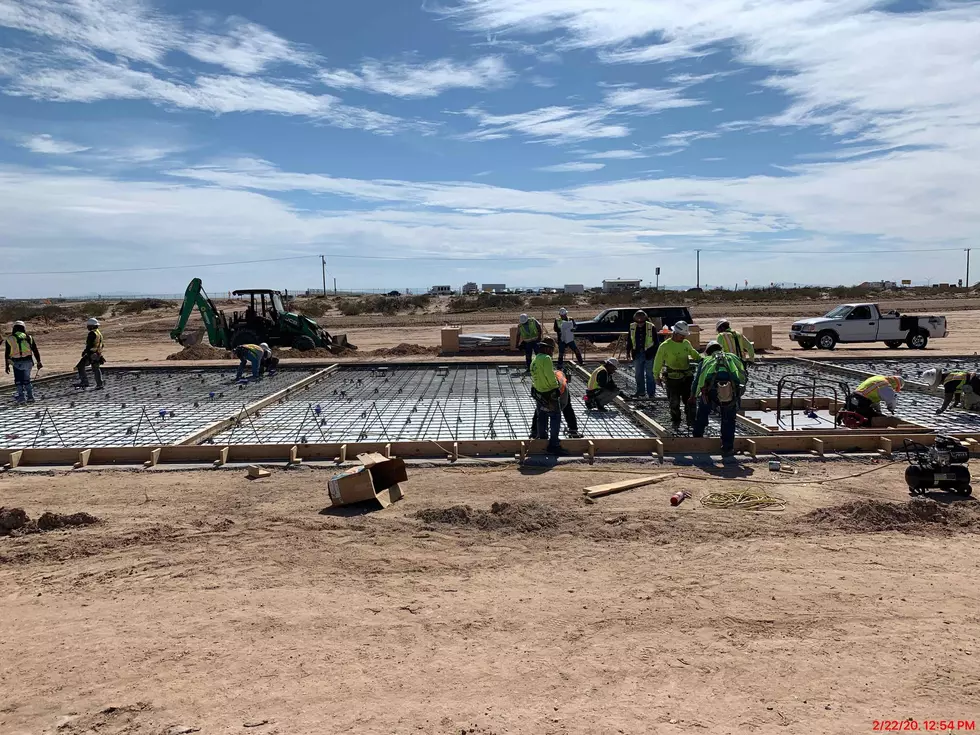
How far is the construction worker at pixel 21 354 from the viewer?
34.3ft

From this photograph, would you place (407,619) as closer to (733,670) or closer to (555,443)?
(733,670)

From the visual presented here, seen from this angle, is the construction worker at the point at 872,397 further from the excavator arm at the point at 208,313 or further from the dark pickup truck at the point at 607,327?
the excavator arm at the point at 208,313

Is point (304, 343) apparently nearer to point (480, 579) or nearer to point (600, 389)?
point (600, 389)

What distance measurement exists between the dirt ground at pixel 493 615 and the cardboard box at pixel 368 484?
0.70 feet

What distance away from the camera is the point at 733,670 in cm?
340

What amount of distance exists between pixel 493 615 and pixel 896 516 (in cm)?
348

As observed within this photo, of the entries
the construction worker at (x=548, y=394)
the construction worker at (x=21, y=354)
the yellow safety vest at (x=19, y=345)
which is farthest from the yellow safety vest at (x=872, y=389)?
the yellow safety vest at (x=19, y=345)

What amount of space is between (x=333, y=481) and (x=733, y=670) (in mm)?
3607

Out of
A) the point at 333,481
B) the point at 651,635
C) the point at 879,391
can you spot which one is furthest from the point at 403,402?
the point at 651,635

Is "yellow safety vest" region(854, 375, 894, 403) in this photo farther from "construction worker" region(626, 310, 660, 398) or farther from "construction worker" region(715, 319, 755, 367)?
"construction worker" region(626, 310, 660, 398)

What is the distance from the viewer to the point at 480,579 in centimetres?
454

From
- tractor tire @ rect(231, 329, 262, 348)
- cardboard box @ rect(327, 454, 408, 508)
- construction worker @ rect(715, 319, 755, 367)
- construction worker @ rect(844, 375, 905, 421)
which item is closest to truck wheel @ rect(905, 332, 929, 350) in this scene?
construction worker @ rect(844, 375, 905, 421)

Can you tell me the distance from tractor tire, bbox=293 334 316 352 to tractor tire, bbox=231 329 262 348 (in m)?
1.22

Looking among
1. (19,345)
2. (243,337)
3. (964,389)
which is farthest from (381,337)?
(964,389)
